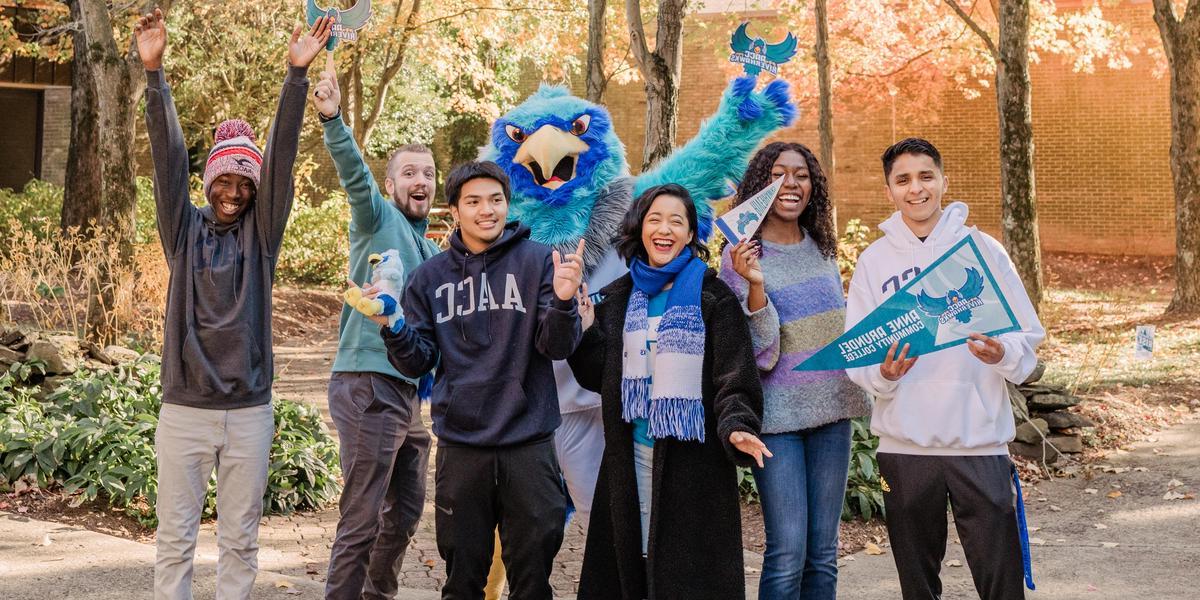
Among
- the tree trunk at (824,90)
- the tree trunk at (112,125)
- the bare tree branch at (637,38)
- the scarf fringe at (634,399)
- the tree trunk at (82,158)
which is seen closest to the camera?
the scarf fringe at (634,399)

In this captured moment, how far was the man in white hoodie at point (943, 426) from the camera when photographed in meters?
3.35

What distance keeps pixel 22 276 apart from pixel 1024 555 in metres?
7.51

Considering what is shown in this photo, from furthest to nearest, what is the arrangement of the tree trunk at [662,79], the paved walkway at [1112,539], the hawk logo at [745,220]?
the tree trunk at [662,79], the paved walkway at [1112,539], the hawk logo at [745,220]

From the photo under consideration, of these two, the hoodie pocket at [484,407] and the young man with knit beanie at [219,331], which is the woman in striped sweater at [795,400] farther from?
the young man with knit beanie at [219,331]

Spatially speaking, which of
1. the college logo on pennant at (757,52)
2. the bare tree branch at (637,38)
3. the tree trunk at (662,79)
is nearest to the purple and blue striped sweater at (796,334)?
the college logo on pennant at (757,52)

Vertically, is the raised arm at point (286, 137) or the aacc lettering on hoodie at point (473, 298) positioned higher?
the raised arm at point (286, 137)

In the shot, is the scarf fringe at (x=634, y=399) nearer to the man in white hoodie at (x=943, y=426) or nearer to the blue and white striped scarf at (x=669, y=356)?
the blue and white striped scarf at (x=669, y=356)

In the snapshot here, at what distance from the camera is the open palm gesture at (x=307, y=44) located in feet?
12.2

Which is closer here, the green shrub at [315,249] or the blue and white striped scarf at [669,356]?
the blue and white striped scarf at [669,356]

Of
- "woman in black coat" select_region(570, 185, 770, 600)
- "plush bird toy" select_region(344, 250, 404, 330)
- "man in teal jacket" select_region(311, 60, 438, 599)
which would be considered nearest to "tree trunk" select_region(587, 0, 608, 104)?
"man in teal jacket" select_region(311, 60, 438, 599)

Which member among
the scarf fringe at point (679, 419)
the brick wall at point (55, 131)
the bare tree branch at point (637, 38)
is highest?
the brick wall at point (55, 131)

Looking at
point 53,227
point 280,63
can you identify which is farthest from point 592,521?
point 280,63

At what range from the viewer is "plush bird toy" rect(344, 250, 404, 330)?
341 centimetres

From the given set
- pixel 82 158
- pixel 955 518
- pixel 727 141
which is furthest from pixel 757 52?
pixel 82 158
